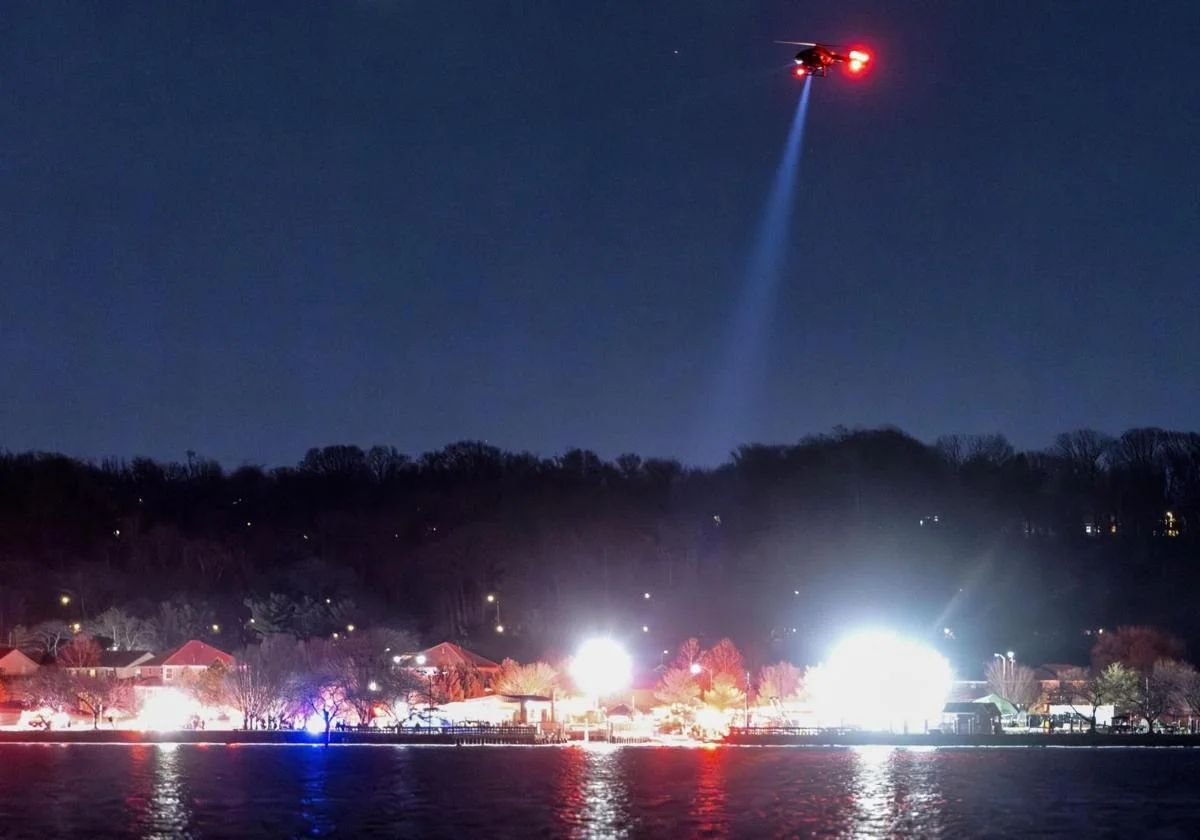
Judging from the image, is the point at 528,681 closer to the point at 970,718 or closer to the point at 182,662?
the point at 182,662

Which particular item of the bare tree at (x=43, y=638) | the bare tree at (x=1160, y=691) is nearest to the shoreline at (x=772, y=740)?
the bare tree at (x=1160, y=691)

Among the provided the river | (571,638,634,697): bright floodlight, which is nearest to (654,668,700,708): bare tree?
(571,638,634,697): bright floodlight

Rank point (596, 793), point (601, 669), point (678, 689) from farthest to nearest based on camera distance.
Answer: point (678, 689) → point (601, 669) → point (596, 793)

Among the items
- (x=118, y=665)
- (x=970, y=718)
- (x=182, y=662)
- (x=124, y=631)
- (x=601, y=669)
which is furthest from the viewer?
(x=124, y=631)

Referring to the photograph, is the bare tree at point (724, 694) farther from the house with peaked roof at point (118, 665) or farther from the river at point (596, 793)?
the house with peaked roof at point (118, 665)

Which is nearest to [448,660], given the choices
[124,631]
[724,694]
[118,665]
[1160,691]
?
[724,694]

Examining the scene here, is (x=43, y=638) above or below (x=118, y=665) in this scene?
above
